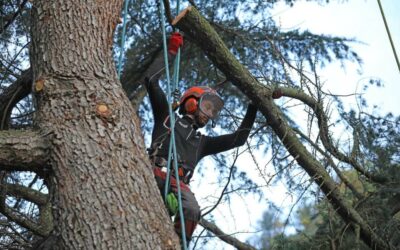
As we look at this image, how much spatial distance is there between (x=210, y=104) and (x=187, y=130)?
0.75 feet

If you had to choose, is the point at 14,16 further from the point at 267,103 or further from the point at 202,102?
the point at 267,103

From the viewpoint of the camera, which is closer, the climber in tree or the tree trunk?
the tree trunk

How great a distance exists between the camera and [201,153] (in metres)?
4.23

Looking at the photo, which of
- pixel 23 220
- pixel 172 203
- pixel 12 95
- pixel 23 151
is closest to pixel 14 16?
pixel 12 95

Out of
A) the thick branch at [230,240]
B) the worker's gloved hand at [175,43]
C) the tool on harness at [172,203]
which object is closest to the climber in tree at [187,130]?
the worker's gloved hand at [175,43]

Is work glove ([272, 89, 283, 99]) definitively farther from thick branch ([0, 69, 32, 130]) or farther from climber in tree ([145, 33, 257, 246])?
thick branch ([0, 69, 32, 130])

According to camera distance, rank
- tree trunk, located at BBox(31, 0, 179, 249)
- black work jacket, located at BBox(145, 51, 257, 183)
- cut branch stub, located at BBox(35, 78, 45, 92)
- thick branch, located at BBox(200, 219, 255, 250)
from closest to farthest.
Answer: tree trunk, located at BBox(31, 0, 179, 249) → cut branch stub, located at BBox(35, 78, 45, 92) → black work jacket, located at BBox(145, 51, 257, 183) → thick branch, located at BBox(200, 219, 255, 250)

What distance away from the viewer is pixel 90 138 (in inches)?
106

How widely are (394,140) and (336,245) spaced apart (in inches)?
39.4

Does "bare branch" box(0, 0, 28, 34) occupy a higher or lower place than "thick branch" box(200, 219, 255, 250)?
higher

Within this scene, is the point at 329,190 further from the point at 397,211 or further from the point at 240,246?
the point at 240,246

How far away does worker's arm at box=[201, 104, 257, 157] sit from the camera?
13.9ft

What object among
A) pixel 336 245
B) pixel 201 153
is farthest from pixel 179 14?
pixel 336 245

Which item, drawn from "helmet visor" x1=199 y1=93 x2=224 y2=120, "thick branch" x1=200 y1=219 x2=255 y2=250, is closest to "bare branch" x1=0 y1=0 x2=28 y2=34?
"helmet visor" x1=199 y1=93 x2=224 y2=120
